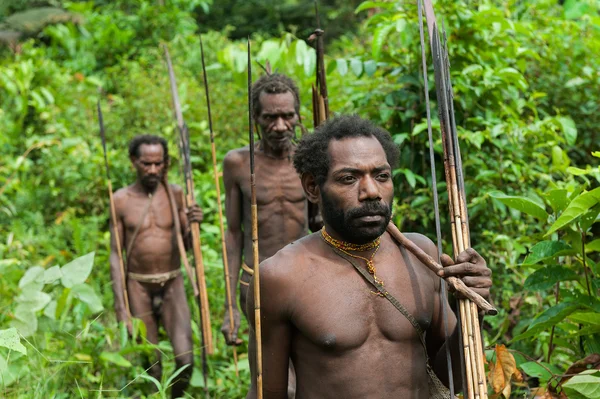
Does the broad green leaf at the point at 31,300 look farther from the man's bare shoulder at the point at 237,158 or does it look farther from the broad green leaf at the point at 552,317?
the broad green leaf at the point at 552,317

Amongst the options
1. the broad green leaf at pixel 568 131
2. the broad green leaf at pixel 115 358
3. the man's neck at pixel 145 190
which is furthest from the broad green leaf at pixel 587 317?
the man's neck at pixel 145 190

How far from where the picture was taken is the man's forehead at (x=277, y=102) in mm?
4320

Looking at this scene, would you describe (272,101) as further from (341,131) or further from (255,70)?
(255,70)

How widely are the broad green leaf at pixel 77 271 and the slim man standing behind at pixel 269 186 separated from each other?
1.06 meters

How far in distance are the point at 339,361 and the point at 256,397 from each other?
34 cm

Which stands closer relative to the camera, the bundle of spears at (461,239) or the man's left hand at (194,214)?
the bundle of spears at (461,239)

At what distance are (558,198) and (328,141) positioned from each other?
129 centimetres

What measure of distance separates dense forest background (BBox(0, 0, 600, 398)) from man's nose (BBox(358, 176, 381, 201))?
3.62 feet

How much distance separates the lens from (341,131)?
247 centimetres

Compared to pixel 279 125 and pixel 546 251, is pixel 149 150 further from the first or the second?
pixel 546 251

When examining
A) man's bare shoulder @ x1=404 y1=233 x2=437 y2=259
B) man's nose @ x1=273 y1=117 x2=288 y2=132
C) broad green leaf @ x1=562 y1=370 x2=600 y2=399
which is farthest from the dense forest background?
man's nose @ x1=273 y1=117 x2=288 y2=132

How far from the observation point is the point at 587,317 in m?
→ 3.13

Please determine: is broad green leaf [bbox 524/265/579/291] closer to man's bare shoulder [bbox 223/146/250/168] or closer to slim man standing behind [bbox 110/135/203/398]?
man's bare shoulder [bbox 223/146/250/168]

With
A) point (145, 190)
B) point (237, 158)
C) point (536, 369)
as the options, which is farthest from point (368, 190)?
point (145, 190)
